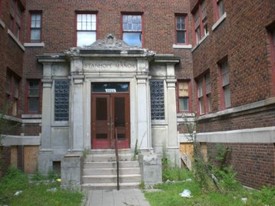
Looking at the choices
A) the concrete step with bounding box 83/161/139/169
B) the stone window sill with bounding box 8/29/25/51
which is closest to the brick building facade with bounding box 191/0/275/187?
the concrete step with bounding box 83/161/139/169

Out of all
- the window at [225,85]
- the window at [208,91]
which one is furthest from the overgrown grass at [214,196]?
the window at [208,91]

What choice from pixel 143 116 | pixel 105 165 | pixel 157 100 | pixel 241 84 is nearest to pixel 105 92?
pixel 143 116

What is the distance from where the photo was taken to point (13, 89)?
15.0 metres

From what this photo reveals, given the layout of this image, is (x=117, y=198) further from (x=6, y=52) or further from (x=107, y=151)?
(x=6, y=52)

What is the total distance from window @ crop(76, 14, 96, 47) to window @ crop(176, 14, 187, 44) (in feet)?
13.7

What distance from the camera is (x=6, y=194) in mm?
10148

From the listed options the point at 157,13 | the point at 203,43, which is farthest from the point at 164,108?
the point at 157,13

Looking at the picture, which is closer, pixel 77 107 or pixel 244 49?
pixel 244 49

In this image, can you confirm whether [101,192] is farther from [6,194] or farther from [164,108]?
[164,108]

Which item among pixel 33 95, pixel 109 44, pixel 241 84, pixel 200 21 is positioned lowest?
pixel 241 84

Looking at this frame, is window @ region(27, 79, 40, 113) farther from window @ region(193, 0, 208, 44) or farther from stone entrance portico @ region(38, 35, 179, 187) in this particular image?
window @ region(193, 0, 208, 44)

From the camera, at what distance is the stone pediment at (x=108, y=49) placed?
14.5 metres

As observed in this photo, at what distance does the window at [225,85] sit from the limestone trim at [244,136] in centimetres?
111

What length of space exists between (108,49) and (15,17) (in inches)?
177
